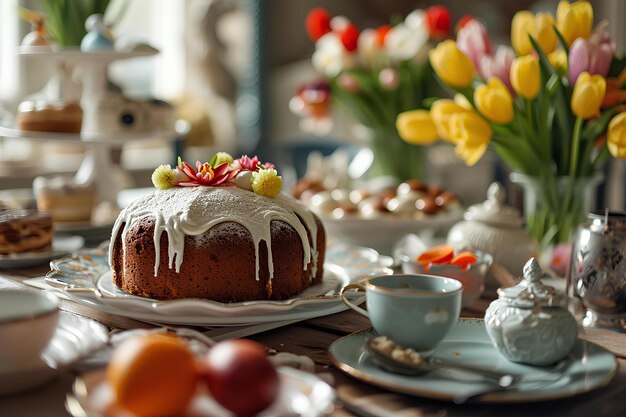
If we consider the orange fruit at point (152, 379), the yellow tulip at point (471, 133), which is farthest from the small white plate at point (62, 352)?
the yellow tulip at point (471, 133)

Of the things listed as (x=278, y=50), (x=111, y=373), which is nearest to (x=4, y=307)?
(x=111, y=373)

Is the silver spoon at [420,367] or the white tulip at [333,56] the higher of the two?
the white tulip at [333,56]

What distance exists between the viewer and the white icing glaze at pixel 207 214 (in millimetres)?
922

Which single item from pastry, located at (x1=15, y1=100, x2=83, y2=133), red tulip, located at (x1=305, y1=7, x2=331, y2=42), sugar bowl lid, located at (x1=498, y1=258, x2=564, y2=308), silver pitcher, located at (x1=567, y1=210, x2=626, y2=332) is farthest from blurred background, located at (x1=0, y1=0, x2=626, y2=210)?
sugar bowl lid, located at (x1=498, y1=258, x2=564, y2=308)

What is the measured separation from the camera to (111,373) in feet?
1.81

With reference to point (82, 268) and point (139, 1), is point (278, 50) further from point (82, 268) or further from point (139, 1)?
point (82, 268)

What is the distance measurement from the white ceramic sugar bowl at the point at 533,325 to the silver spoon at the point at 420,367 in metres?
0.04

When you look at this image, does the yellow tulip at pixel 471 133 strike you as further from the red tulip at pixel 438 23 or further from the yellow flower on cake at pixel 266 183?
the red tulip at pixel 438 23

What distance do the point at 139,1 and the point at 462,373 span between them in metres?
4.76

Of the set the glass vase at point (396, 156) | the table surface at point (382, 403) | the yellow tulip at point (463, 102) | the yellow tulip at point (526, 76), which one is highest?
the yellow tulip at point (526, 76)

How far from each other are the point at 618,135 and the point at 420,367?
0.60 meters

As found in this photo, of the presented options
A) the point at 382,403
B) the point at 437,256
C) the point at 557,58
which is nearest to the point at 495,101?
the point at 557,58

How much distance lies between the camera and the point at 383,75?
1.89 meters

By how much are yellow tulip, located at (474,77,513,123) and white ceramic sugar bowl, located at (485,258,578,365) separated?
48 centimetres
